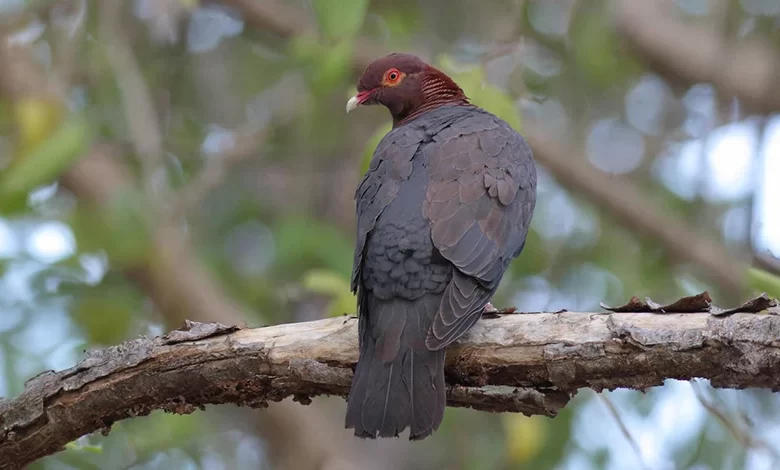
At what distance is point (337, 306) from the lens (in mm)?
4199

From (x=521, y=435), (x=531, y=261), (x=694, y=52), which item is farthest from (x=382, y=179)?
(x=694, y=52)

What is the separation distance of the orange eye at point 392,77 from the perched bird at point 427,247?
42cm

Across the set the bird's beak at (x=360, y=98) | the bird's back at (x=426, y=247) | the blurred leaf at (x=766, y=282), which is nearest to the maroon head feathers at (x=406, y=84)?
the bird's beak at (x=360, y=98)

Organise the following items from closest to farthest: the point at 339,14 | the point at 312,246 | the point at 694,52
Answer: the point at 339,14
the point at 312,246
the point at 694,52

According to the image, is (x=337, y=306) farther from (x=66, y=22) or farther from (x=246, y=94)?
(x=246, y=94)

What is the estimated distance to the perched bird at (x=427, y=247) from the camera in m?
3.23

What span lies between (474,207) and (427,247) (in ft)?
0.96

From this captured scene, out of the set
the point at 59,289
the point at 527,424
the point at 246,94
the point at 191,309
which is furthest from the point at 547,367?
the point at 246,94

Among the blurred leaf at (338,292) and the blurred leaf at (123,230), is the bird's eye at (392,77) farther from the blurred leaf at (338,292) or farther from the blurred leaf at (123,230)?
the blurred leaf at (123,230)

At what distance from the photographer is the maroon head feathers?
16.4 feet

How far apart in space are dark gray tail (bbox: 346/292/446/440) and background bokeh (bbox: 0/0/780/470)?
100cm

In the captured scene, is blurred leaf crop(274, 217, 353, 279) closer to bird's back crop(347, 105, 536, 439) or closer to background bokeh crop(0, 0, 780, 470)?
background bokeh crop(0, 0, 780, 470)

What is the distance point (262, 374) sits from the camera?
10.9 ft

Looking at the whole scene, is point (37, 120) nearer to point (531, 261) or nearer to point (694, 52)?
point (531, 261)
